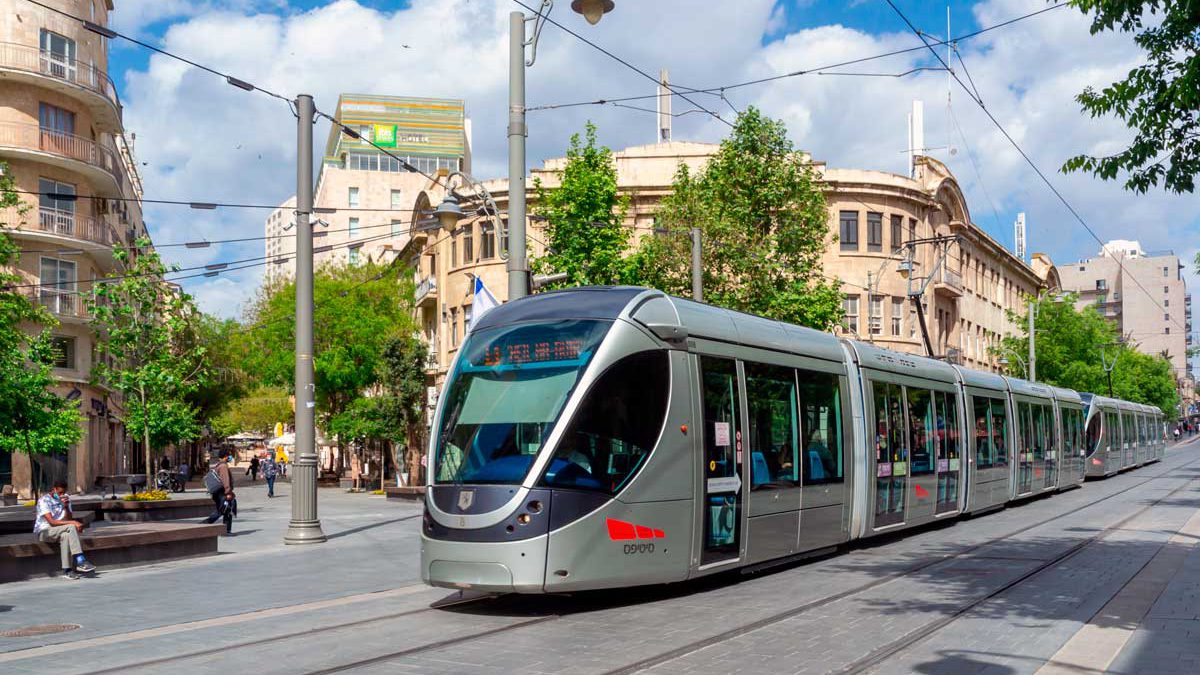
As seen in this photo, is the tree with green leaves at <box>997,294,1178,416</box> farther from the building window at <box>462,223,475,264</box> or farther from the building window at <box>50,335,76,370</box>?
the building window at <box>50,335,76,370</box>

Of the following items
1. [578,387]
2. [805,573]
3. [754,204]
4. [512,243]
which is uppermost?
[754,204]

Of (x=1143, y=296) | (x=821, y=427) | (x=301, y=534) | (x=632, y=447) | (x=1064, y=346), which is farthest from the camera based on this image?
(x=1143, y=296)

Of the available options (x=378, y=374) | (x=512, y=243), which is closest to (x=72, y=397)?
(x=512, y=243)

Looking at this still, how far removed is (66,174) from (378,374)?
1431 cm

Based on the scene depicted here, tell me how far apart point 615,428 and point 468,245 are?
139ft

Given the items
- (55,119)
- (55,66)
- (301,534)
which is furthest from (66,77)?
(301,534)

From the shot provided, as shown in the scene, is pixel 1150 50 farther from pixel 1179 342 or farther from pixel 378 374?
pixel 1179 342

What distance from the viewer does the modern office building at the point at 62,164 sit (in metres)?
42.4

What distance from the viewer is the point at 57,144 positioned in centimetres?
4431

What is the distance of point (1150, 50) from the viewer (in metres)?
10.8

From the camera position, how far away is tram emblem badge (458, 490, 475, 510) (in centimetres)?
1061

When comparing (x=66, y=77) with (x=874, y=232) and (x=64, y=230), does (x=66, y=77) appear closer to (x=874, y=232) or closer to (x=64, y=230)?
(x=64, y=230)

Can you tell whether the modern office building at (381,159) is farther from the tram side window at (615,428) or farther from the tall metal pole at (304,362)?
the tram side window at (615,428)

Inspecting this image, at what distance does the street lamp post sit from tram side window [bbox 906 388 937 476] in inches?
247
